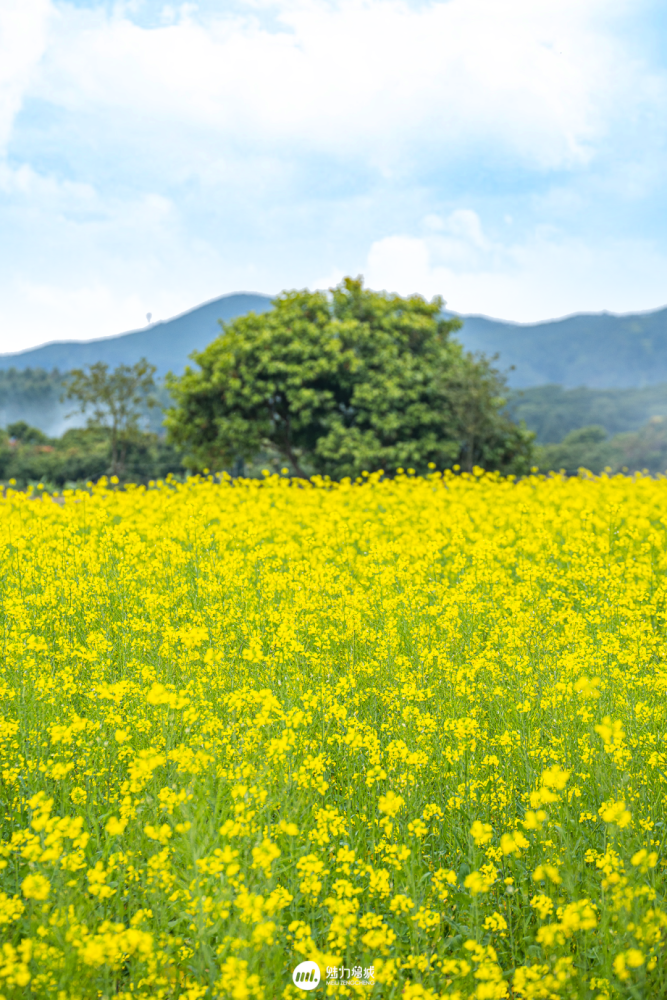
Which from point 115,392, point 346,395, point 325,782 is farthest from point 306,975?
point 115,392

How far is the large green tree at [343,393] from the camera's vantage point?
2373cm

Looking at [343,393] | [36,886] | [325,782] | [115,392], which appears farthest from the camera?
[115,392]

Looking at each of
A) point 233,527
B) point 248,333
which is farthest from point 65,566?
point 248,333

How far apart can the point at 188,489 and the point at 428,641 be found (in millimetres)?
9978

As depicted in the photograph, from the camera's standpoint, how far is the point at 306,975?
2.57m

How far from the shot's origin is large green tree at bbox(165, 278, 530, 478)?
23734 mm

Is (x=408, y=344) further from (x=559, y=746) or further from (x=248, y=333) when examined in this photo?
(x=559, y=746)

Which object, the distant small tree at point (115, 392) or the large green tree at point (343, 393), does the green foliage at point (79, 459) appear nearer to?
the distant small tree at point (115, 392)

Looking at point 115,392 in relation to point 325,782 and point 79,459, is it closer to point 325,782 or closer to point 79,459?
point 79,459

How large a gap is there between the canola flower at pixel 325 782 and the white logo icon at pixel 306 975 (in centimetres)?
5

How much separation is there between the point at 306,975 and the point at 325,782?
103 centimetres

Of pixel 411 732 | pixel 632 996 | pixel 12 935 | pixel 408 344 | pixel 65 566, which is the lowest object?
pixel 632 996

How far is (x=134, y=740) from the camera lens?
4086 millimetres

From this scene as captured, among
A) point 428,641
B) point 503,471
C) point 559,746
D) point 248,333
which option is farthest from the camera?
point 503,471
